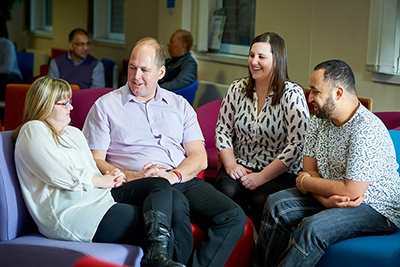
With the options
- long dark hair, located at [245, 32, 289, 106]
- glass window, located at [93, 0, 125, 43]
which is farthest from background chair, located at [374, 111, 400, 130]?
glass window, located at [93, 0, 125, 43]

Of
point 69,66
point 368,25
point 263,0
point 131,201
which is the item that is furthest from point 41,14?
point 131,201

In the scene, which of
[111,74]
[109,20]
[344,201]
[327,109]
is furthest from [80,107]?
[109,20]

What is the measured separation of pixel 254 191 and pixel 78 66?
3.65 meters

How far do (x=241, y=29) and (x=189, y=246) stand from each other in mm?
3703

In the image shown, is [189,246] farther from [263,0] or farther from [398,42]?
[263,0]

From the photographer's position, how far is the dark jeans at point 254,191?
279cm

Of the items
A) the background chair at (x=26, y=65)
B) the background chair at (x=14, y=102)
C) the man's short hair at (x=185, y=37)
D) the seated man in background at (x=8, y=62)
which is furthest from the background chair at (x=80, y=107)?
the background chair at (x=26, y=65)

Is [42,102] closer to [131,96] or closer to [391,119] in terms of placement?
[131,96]

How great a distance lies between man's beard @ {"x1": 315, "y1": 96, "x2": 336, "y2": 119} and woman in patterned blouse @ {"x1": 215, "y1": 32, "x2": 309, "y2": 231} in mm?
454

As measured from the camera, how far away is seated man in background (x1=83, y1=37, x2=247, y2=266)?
262 centimetres

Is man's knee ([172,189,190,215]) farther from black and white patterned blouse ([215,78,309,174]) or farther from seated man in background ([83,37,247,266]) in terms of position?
black and white patterned blouse ([215,78,309,174])

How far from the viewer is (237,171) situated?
292cm

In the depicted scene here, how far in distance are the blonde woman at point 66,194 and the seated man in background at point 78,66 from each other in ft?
12.0

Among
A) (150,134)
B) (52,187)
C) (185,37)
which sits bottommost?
(52,187)
